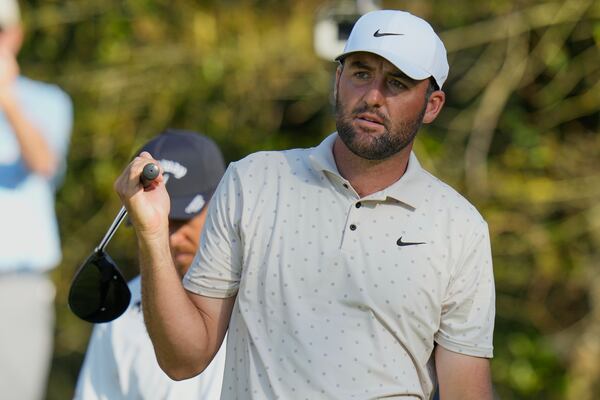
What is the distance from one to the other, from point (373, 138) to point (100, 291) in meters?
0.89

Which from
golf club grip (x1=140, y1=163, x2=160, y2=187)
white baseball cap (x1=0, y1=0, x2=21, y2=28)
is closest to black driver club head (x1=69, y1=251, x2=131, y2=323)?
golf club grip (x1=140, y1=163, x2=160, y2=187)

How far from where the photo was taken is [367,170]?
3.66m

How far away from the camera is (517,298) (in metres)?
9.45

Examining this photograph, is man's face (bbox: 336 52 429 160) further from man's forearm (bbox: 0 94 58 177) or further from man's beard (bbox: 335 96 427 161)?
man's forearm (bbox: 0 94 58 177)

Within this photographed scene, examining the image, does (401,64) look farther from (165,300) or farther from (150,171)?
(165,300)

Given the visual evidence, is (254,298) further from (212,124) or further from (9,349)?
(212,124)

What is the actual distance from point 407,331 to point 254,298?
373 mm

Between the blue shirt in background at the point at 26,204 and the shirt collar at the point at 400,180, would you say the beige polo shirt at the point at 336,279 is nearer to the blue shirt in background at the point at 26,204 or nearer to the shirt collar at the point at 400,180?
the shirt collar at the point at 400,180

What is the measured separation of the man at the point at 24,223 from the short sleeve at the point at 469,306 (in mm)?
2852

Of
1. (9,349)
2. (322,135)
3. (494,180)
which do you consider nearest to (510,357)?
(494,180)

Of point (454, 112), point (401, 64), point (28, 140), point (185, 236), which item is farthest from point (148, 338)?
point (454, 112)

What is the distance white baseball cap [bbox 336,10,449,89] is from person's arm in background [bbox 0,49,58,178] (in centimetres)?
254

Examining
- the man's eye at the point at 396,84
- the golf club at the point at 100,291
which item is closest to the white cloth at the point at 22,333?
the golf club at the point at 100,291

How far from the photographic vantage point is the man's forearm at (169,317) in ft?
11.2
